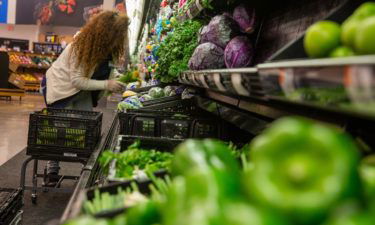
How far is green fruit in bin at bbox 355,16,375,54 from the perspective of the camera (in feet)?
3.11

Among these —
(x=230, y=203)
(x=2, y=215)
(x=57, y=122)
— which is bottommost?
(x=2, y=215)

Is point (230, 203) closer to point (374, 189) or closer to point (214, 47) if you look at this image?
point (374, 189)

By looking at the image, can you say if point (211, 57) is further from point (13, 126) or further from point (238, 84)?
point (13, 126)

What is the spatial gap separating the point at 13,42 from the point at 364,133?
735 inches

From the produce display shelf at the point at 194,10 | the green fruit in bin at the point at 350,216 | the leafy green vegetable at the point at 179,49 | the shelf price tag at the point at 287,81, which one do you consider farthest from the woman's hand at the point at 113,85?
the green fruit in bin at the point at 350,216

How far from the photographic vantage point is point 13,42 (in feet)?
59.8

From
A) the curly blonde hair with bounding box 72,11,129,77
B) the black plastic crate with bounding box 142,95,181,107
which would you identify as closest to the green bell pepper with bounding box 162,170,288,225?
the black plastic crate with bounding box 142,95,181,107

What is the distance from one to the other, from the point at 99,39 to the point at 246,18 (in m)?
1.96

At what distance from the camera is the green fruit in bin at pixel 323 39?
1137 millimetres

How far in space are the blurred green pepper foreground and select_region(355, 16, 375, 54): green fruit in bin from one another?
27cm

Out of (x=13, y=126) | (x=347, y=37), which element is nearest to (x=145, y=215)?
(x=347, y=37)

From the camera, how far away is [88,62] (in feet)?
14.6

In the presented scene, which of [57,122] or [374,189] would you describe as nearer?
[374,189]

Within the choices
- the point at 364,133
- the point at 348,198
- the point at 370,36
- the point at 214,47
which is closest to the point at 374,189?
the point at 348,198
